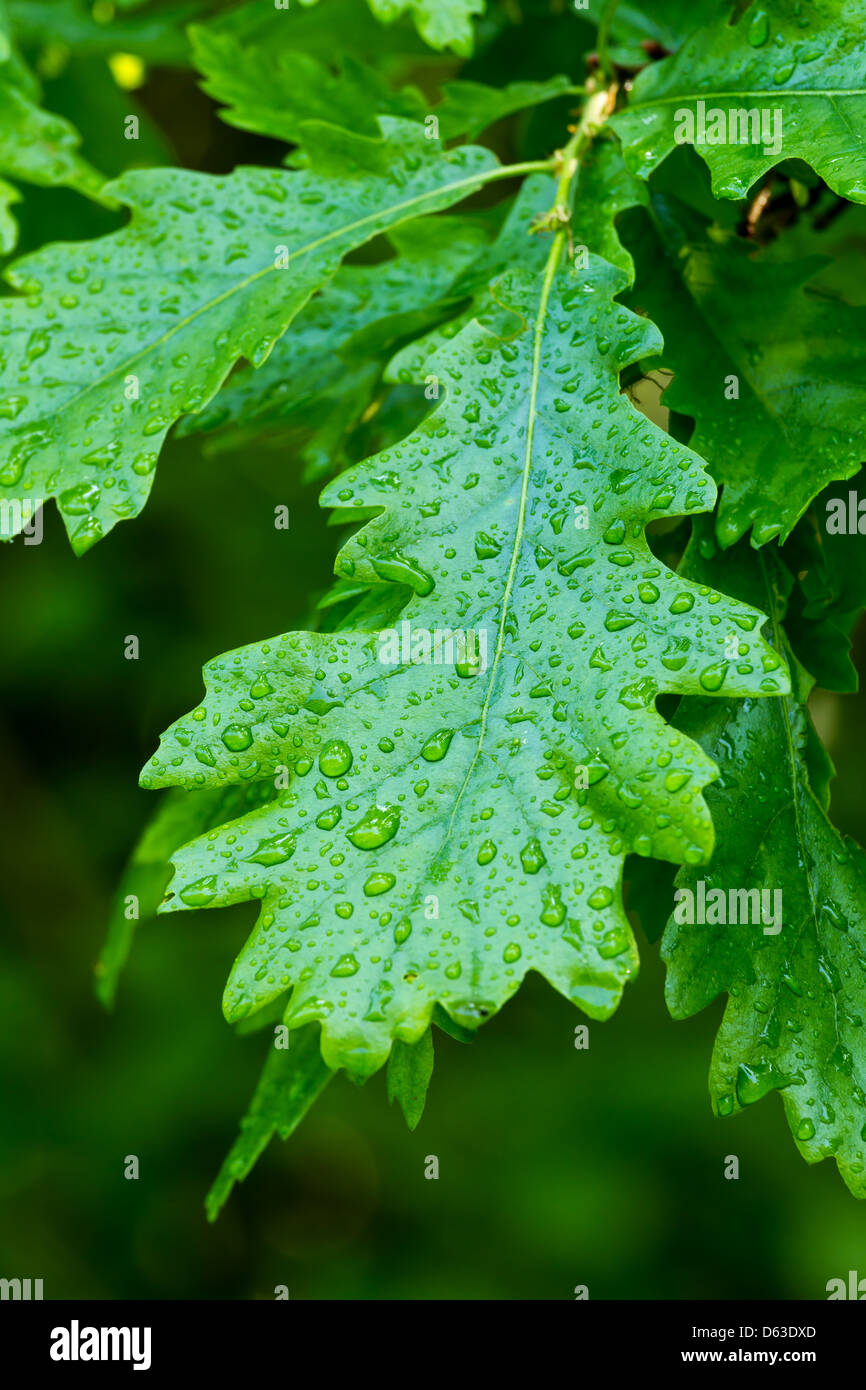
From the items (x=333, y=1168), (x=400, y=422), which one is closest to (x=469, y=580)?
(x=400, y=422)

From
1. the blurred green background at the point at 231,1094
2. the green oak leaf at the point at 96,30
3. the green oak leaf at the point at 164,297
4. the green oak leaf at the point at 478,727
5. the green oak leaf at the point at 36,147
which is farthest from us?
the blurred green background at the point at 231,1094

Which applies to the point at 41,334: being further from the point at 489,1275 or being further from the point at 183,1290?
the point at 183,1290

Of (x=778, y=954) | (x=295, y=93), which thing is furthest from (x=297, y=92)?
(x=778, y=954)

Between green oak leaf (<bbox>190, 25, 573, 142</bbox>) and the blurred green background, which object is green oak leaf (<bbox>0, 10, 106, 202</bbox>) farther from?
the blurred green background

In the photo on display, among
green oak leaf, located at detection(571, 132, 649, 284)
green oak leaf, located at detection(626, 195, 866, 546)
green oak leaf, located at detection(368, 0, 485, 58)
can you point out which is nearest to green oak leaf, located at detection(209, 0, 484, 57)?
green oak leaf, located at detection(368, 0, 485, 58)

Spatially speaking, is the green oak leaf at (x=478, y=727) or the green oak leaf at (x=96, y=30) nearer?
the green oak leaf at (x=478, y=727)

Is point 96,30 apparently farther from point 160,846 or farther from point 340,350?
point 160,846

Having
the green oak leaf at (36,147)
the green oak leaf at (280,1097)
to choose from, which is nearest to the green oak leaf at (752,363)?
the green oak leaf at (280,1097)

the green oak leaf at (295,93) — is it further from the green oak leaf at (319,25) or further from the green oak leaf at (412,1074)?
the green oak leaf at (412,1074)
